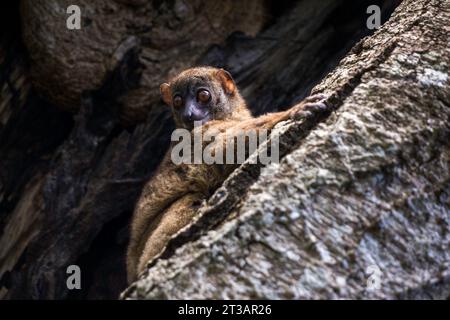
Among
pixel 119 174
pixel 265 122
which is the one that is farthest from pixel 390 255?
pixel 119 174

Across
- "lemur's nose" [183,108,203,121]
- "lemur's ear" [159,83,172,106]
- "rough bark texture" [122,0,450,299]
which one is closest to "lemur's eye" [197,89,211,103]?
"lemur's nose" [183,108,203,121]

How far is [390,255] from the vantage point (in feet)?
9.73

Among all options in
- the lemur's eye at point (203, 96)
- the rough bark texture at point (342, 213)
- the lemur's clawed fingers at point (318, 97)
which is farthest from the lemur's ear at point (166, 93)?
the rough bark texture at point (342, 213)

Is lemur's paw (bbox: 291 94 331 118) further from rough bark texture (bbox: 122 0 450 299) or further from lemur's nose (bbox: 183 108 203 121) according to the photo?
lemur's nose (bbox: 183 108 203 121)

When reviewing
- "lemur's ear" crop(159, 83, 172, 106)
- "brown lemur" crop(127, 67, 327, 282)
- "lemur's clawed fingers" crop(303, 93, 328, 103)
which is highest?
"lemur's ear" crop(159, 83, 172, 106)

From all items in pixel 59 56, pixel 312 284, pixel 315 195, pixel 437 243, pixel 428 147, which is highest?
pixel 59 56

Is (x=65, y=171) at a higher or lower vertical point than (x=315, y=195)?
higher

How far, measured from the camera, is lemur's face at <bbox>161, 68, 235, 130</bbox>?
568 centimetres

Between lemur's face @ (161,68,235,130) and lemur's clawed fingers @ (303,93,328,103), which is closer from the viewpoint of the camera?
lemur's clawed fingers @ (303,93,328,103)

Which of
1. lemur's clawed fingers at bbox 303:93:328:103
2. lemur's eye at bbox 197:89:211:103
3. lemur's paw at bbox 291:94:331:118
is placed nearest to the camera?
lemur's paw at bbox 291:94:331:118

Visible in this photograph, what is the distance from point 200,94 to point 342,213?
9.55 feet

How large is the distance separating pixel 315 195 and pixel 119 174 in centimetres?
357

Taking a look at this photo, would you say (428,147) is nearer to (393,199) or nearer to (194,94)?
(393,199)

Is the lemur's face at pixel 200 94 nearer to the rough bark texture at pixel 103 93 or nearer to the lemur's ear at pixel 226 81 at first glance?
the lemur's ear at pixel 226 81
